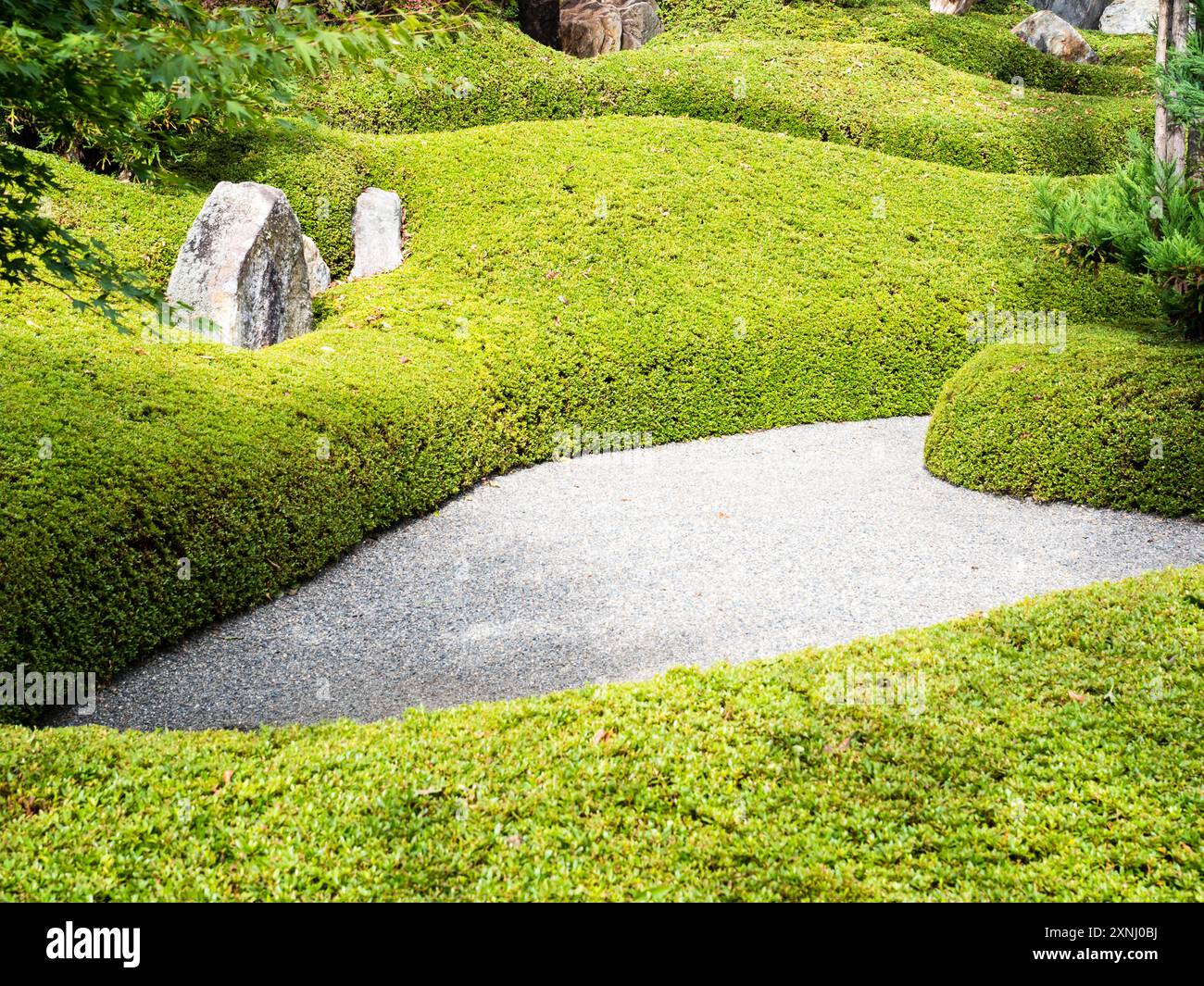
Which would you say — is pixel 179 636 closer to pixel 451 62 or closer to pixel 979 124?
pixel 451 62

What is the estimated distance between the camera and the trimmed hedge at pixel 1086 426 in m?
8.03

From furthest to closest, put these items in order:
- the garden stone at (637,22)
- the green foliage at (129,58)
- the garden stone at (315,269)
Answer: the garden stone at (637,22), the garden stone at (315,269), the green foliage at (129,58)

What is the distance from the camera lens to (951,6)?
25734 millimetres

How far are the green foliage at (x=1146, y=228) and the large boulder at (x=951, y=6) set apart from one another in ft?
65.5

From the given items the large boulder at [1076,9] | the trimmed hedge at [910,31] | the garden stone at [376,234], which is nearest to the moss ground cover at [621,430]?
the garden stone at [376,234]

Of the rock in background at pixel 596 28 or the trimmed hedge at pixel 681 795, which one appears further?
the rock in background at pixel 596 28

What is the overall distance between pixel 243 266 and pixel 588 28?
14.8 m

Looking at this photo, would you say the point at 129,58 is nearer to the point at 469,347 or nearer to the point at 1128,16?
the point at 469,347

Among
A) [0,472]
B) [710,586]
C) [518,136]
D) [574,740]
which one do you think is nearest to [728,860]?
[574,740]

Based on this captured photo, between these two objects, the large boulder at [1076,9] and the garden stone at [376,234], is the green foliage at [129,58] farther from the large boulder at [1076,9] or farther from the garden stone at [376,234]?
the large boulder at [1076,9]

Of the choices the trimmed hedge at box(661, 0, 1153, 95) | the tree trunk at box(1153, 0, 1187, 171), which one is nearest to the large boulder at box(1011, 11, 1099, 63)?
the trimmed hedge at box(661, 0, 1153, 95)

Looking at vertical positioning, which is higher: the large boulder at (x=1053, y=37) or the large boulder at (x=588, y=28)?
the large boulder at (x=1053, y=37)

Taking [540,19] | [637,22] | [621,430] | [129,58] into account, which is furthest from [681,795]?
[637,22]

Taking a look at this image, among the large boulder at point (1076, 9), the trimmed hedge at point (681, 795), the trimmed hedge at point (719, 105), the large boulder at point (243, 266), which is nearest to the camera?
the trimmed hedge at point (681, 795)
